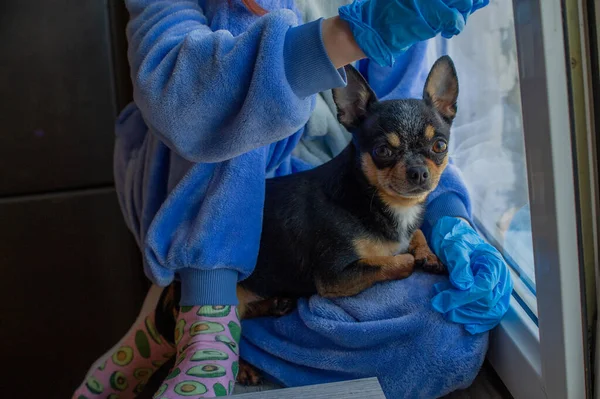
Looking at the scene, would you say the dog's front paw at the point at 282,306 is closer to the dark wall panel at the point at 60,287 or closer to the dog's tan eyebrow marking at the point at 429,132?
the dog's tan eyebrow marking at the point at 429,132

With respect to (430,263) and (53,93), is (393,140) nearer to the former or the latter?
(430,263)

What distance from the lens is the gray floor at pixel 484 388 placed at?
2.96 feet

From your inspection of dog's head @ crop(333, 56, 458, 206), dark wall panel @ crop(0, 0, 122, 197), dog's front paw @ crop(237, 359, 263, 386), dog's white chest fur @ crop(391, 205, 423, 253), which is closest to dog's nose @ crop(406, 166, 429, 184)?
dog's head @ crop(333, 56, 458, 206)

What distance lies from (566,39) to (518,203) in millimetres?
366

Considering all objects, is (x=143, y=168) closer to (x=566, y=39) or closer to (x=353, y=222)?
(x=353, y=222)

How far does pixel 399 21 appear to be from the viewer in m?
0.64

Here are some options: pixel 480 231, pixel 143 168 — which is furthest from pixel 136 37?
pixel 480 231

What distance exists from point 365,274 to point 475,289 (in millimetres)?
152

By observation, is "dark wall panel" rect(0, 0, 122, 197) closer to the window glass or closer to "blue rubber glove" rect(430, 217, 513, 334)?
the window glass

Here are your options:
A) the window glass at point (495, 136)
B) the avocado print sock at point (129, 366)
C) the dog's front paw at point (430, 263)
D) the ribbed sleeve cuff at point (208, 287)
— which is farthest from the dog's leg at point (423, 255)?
the avocado print sock at point (129, 366)

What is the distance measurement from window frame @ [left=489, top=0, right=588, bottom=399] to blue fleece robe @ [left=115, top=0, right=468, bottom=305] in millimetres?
213

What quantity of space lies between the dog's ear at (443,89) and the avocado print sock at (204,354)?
41cm

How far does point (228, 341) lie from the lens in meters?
0.89

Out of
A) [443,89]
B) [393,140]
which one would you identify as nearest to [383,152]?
[393,140]
